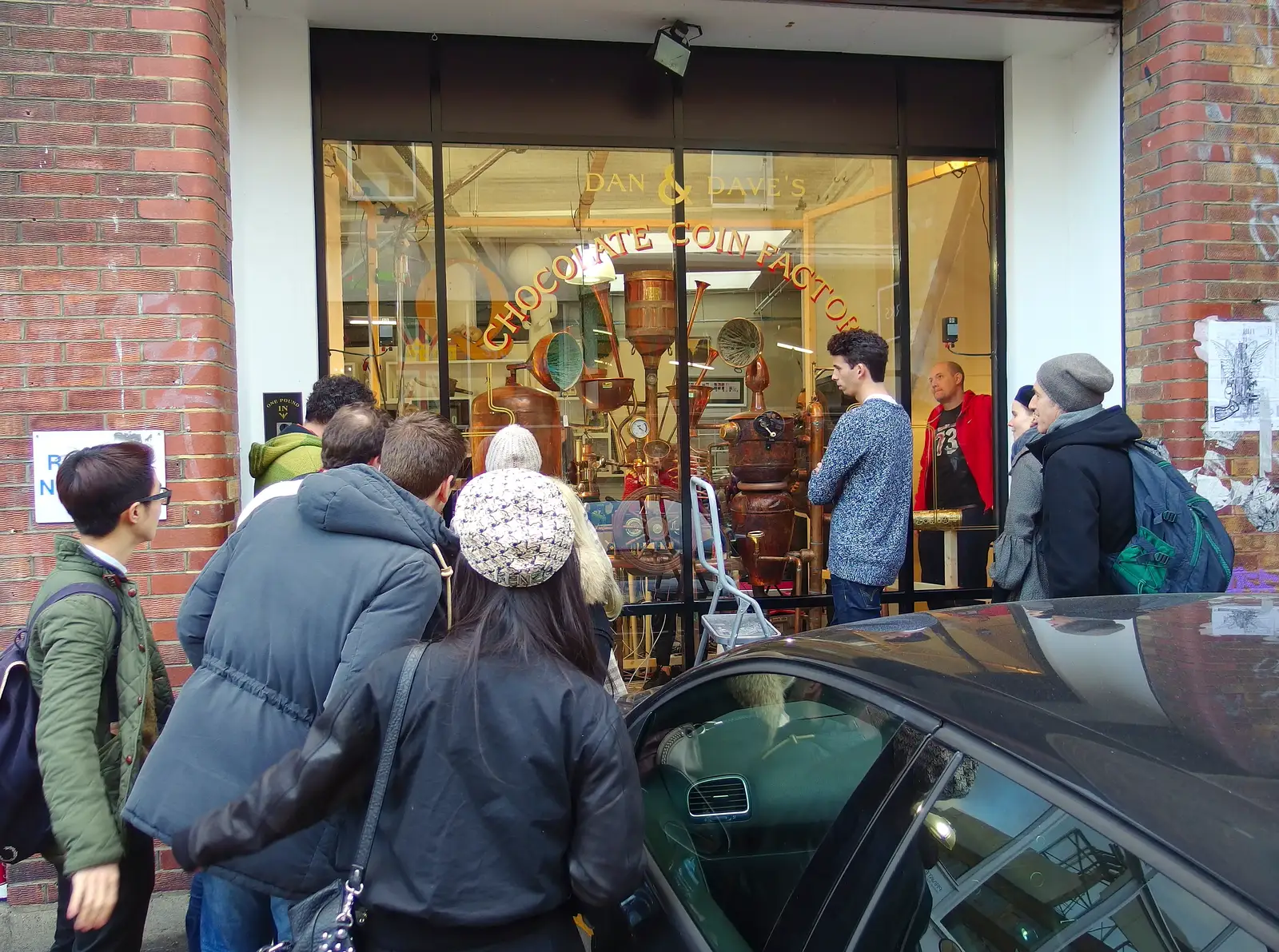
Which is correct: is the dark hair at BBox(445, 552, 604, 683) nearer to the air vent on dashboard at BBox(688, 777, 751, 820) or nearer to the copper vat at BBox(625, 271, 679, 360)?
the air vent on dashboard at BBox(688, 777, 751, 820)

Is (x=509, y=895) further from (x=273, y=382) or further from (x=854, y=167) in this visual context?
(x=854, y=167)

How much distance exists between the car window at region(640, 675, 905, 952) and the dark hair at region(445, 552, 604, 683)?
16.6 inches

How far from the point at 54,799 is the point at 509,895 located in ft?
3.89

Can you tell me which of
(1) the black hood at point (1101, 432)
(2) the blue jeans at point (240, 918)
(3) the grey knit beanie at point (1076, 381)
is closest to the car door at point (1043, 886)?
(2) the blue jeans at point (240, 918)

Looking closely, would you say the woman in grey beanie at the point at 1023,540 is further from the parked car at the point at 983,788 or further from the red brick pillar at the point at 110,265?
the red brick pillar at the point at 110,265

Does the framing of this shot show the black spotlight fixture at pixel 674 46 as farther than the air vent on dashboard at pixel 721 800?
Yes

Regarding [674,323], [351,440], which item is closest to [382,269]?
[674,323]

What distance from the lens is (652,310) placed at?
4957 millimetres

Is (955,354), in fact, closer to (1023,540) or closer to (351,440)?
(1023,540)

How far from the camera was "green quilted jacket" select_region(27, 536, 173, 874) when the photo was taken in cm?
197

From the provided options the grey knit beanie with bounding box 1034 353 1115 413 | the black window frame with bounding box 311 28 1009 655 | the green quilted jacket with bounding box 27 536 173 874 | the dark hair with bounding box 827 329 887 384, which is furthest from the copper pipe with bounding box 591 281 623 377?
the green quilted jacket with bounding box 27 536 173 874

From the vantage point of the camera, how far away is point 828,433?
524 cm

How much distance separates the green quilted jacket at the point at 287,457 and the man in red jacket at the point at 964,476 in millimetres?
3377

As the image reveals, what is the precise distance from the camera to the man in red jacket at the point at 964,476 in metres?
5.10
